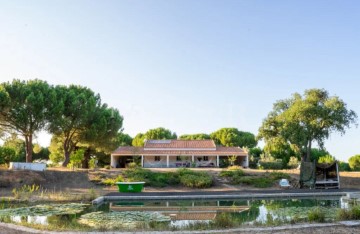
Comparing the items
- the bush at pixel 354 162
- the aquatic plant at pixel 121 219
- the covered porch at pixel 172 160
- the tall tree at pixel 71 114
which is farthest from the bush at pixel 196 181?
the bush at pixel 354 162

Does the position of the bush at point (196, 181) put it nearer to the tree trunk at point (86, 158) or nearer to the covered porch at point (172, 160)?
the covered porch at point (172, 160)

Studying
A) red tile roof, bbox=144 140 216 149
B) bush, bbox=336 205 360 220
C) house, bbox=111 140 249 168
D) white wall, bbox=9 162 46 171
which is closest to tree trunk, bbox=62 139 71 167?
house, bbox=111 140 249 168

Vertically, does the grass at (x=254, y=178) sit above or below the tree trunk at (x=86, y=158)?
below

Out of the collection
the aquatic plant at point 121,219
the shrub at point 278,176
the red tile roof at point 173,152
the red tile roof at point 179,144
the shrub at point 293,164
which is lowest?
the aquatic plant at point 121,219

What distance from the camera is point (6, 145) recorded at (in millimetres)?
33688

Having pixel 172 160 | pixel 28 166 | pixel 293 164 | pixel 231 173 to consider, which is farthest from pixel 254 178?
pixel 28 166

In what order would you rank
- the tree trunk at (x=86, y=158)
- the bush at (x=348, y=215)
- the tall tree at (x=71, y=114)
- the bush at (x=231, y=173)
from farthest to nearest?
the tree trunk at (x=86, y=158) < the tall tree at (x=71, y=114) < the bush at (x=231, y=173) < the bush at (x=348, y=215)

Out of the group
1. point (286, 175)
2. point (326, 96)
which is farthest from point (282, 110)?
point (286, 175)

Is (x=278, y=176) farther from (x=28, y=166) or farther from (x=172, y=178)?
(x=28, y=166)

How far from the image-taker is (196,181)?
23.2 m

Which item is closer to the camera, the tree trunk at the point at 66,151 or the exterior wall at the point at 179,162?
the tree trunk at the point at 66,151

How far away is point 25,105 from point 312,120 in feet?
76.2

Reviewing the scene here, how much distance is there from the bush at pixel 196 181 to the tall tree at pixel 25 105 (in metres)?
13.5

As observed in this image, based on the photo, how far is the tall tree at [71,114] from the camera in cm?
2952
